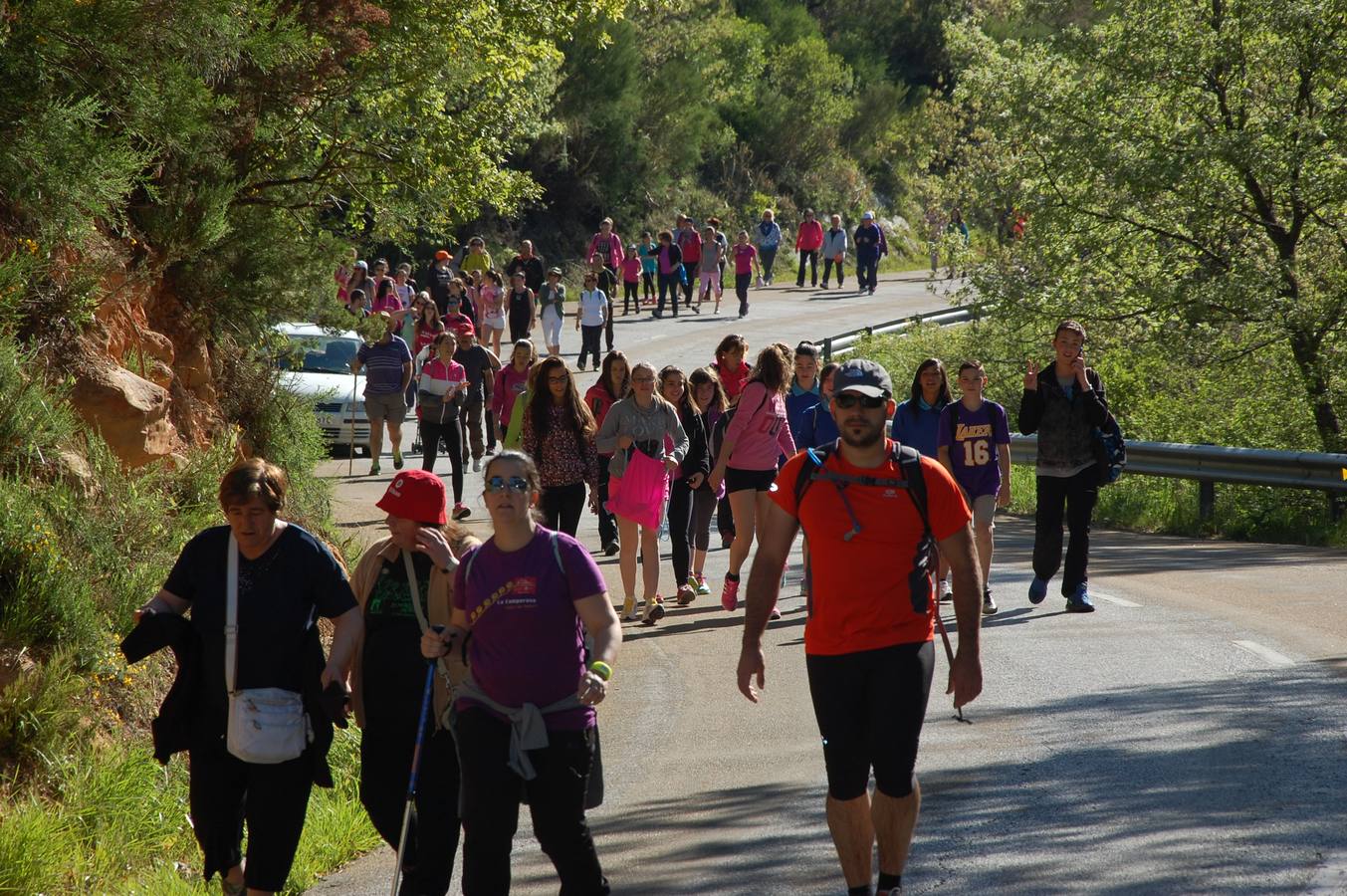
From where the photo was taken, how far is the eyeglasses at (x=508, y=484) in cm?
543

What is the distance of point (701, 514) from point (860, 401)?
7.37 metres

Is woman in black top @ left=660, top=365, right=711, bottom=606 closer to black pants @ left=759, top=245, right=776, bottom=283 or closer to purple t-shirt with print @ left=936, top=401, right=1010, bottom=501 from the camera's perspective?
purple t-shirt with print @ left=936, top=401, right=1010, bottom=501

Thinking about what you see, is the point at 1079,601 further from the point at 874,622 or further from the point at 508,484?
the point at 508,484

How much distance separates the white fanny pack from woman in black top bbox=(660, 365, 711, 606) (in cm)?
693

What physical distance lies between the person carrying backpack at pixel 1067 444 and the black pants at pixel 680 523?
8.94ft

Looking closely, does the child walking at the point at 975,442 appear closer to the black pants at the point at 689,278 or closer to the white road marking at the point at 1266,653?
the white road marking at the point at 1266,653

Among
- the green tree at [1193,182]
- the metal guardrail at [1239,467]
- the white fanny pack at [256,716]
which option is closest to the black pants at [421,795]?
the white fanny pack at [256,716]

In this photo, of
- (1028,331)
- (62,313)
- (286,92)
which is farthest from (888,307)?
(62,313)

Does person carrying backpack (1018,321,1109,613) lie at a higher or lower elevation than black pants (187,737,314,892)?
higher

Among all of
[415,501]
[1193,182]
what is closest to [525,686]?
[415,501]

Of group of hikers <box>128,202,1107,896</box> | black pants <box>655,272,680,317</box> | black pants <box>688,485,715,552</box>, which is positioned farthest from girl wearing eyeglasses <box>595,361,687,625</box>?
→ black pants <box>655,272,680,317</box>

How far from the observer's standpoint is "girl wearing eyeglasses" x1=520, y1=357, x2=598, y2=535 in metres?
11.9

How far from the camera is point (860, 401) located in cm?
548

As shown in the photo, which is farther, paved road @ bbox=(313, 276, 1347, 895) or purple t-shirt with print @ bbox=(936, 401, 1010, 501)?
purple t-shirt with print @ bbox=(936, 401, 1010, 501)
